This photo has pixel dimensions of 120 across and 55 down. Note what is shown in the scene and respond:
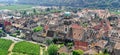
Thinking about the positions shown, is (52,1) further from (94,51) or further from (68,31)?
(94,51)

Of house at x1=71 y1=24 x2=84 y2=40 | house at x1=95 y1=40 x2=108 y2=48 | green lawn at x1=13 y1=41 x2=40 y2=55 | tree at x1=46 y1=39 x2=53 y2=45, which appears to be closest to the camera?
house at x1=95 y1=40 x2=108 y2=48

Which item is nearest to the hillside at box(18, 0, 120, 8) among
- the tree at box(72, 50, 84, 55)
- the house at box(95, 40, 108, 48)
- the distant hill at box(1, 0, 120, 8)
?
the distant hill at box(1, 0, 120, 8)

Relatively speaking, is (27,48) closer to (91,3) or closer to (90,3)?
(91,3)

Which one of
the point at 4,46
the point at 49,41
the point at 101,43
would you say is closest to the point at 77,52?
the point at 101,43

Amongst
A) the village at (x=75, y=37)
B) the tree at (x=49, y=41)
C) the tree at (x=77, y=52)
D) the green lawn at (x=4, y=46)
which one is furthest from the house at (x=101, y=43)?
the green lawn at (x=4, y=46)

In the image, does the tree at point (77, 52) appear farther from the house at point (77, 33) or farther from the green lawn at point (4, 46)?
the green lawn at point (4, 46)

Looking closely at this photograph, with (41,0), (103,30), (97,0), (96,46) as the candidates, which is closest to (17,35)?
(103,30)

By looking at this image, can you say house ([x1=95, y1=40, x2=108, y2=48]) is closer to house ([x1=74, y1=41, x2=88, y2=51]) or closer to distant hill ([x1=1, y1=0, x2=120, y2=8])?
house ([x1=74, y1=41, x2=88, y2=51])

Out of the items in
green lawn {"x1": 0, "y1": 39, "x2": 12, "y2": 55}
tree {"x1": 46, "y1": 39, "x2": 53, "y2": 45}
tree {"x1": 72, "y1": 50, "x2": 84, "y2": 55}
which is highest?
tree {"x1": 72, "y1": 50, "x2": 84, "y2": 55}
